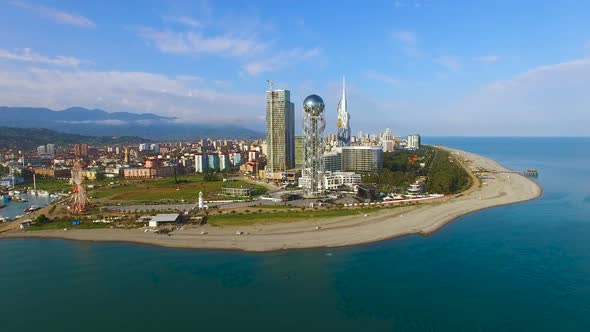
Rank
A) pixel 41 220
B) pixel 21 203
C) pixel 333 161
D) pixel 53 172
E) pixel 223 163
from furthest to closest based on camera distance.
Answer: pixel 223 163, pixel 53 172, pixel 333 161, pixel 21 203, pixel 41 220

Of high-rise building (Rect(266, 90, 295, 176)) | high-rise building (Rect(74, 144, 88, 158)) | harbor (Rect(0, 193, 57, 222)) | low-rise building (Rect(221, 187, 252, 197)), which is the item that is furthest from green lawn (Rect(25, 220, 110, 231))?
high-rise building (Rect(74, 144, 88, 158))

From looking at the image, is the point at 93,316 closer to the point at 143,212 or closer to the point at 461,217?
the point at 143,212

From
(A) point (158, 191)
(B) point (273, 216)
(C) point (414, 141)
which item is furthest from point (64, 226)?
(C) point (414, 141)

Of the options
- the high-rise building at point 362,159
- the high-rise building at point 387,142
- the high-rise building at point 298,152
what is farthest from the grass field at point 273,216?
the high-rise building at point 387,142

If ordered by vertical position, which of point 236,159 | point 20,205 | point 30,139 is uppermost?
point 30,139

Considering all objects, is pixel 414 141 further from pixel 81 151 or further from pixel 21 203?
pixel 21 203

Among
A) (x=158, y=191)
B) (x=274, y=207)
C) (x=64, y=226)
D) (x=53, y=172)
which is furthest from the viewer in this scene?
(x=53, y=172)

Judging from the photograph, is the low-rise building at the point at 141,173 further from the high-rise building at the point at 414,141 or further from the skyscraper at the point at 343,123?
the high-rise building at the point at 414,141
